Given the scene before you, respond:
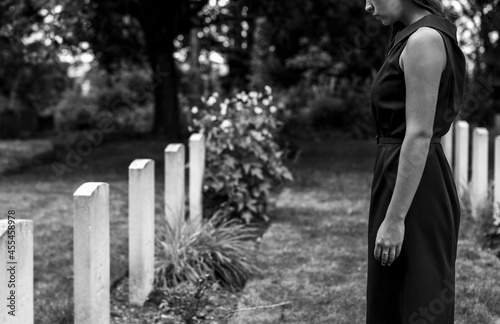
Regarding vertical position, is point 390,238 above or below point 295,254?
above

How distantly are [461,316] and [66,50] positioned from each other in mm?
10092

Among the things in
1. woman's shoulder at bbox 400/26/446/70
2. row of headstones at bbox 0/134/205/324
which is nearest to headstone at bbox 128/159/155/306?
row of headstones at bbox 0/134/205/324

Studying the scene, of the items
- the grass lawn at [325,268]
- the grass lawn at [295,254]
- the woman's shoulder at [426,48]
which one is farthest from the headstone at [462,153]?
the woman's shoulder at [426,48]

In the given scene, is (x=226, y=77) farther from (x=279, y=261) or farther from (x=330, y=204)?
(x=279, y=261)

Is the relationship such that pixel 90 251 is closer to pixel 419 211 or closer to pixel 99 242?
pixel 99 242

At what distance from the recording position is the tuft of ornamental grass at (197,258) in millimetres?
5625

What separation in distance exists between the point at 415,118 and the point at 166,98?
14525 mm

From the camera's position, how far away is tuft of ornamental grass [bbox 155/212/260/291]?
18.5 feet

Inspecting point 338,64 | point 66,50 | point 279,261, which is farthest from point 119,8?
point 338,64

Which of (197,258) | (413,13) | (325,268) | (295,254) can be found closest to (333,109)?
(295,254)

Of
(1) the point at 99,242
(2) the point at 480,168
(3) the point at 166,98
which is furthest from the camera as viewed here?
(3) the point at 166,98

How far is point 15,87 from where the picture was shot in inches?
941

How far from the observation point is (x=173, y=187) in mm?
6102

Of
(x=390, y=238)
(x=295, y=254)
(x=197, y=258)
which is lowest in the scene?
(x=295, y=254)
